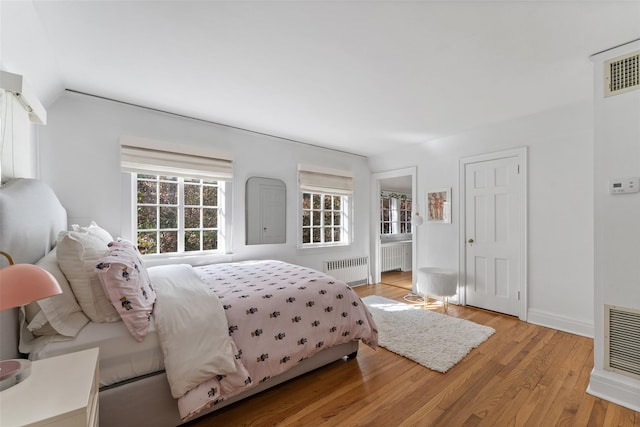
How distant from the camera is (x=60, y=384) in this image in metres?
1.00

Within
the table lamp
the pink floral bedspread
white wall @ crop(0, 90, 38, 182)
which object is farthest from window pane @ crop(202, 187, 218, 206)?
the table lamp

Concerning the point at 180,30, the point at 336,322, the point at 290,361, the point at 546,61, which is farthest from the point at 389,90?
the point at 290,361

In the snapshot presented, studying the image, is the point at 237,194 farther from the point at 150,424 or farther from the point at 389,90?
the point at 150,424

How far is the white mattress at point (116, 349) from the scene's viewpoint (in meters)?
1.33

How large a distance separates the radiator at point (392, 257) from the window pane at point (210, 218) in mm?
3655

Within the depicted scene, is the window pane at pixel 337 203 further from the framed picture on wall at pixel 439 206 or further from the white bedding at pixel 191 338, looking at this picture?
the white bedding at pixel 191 338

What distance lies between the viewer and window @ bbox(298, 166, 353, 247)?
4336mm

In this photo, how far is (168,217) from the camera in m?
3.22

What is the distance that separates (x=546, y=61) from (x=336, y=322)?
266 cm

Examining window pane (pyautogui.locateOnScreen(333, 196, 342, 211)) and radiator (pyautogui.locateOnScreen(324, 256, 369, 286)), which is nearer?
radiator (pyautogui.locateOnScreen(324, 256, 369, 286))

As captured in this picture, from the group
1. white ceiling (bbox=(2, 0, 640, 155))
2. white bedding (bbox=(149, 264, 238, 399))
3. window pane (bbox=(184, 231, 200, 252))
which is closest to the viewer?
white bedding (bbox=(149, 264, 238, 399))

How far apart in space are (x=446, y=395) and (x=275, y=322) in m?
1.33

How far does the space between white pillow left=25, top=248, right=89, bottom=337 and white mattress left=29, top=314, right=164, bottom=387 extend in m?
0.05

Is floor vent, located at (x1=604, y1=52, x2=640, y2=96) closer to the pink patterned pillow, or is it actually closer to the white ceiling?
the white ceiling
